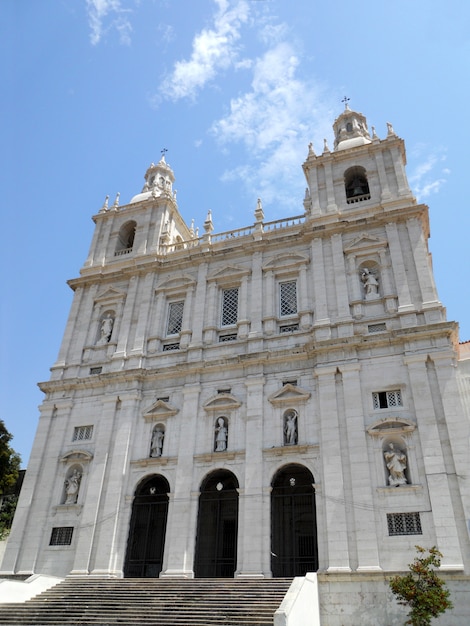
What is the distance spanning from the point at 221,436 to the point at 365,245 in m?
11.3

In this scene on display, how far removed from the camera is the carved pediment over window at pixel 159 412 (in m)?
23.5

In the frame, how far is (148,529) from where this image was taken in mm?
21953

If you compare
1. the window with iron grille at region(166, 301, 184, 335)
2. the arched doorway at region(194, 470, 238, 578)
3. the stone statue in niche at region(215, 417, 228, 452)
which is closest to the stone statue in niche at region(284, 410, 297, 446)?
the stone statue in niche at region(215, 417, 228, 452)

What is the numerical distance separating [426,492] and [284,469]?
5.62 meters

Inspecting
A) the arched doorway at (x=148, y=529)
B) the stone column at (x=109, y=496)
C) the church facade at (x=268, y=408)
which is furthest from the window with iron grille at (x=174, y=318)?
the arched doorway at (x=148, y=529)

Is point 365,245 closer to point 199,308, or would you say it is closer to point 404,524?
point 199,308

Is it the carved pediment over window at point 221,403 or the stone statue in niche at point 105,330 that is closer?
the carved pediment over window at point 221,403

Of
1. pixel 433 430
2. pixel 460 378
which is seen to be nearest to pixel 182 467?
pixel 433 430

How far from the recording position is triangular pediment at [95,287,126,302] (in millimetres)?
28812

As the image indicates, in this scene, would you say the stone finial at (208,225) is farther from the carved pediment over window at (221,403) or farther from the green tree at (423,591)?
the green tree at (423,591)

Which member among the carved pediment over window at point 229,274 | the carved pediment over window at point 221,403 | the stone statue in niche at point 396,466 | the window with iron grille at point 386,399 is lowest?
the stone statue in niche at point 396,466

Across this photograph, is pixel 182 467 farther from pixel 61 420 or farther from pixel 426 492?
pixel 426 492

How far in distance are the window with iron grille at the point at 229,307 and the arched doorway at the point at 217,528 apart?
7521 millimetres

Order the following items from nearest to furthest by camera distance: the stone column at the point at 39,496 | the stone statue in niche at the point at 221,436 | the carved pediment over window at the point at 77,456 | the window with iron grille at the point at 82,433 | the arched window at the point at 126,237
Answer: the stone statue in niche at the point at 221,436 < the stone column at the point at 39,496 < the carved pediment over window at the point at 77,456 < the window with iron grille at the point at 82,433 < the arched window at the point at 126,237
